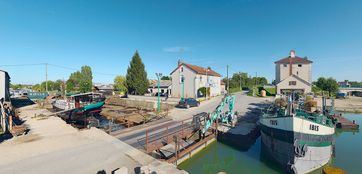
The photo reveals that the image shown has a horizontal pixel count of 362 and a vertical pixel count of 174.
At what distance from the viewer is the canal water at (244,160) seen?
11156mm

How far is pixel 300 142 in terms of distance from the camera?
10.1 meters

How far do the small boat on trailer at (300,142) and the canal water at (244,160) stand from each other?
0.86 m

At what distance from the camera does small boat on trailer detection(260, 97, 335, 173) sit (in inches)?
399

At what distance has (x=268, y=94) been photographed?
152 feet

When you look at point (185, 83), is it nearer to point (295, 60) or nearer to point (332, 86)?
point (295, 60)

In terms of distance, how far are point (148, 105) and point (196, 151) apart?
17.4m

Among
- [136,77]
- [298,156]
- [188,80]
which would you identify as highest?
[136,77]

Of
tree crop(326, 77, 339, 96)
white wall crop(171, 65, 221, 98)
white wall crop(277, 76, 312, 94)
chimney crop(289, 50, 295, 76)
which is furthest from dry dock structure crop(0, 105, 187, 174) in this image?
tree crop(326, 77, 339, 96)

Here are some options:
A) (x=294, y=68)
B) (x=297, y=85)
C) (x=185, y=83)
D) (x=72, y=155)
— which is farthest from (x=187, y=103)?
(x=294, y=68)

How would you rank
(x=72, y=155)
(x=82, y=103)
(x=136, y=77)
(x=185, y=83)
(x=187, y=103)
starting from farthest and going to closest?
(x=136, y=77) < (x=185, y=83) < (x=187, y=103) < (x=82, y=103) < (x=72, y=155)

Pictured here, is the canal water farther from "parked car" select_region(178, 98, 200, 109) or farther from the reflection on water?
"parked car" select_region(178, 98, 200, 109)

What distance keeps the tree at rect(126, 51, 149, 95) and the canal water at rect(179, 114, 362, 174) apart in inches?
1375

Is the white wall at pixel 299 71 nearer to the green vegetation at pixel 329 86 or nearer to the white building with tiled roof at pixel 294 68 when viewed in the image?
the white building with tiled roof at pixel 294 68

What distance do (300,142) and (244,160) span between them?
4.10 metres
